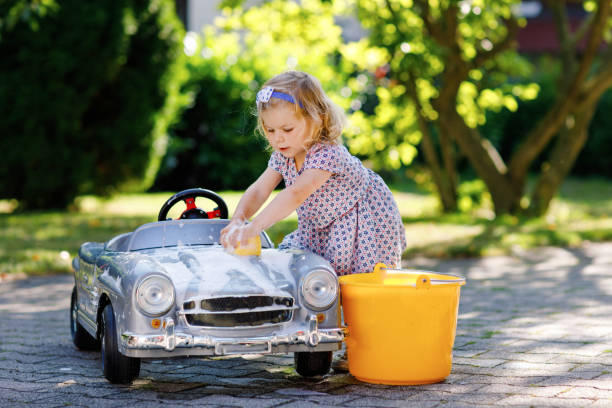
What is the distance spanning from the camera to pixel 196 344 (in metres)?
3.42

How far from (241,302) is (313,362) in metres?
0.50

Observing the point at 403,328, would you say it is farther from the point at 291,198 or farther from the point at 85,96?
the point at 85,96

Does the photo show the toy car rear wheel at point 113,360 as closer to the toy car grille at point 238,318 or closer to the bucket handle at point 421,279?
the toy car grille at point 238,318

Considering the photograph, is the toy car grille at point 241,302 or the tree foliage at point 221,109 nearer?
the toy car grille at point 241,302

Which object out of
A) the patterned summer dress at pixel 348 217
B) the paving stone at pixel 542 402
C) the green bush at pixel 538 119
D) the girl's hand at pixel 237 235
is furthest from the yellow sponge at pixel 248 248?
the green bush at pixel 538 119

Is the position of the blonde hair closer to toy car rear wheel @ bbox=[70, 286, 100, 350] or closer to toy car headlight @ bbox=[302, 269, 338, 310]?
toy car headlight @ bbox=[302, 269, 338, 310]

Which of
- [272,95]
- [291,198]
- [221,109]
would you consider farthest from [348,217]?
[221,109]

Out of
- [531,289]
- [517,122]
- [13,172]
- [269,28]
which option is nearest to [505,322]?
[531,289]

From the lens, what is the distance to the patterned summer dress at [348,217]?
13.2 ft

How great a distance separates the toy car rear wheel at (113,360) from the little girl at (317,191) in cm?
60

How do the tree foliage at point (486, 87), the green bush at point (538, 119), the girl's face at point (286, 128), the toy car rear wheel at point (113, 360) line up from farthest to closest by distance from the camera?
the green bush at point (538, 119), the tree foliage at point (486, 87), the girl's face at point (286, 128), the toy car rear wheel at point (113, 360)

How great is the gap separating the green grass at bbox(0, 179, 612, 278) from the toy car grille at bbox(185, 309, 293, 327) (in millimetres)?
4308


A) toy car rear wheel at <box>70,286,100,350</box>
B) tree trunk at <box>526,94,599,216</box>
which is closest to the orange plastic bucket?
toy car rear wheel at <box>70,286,100,350</box>

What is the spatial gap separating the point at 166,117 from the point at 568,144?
19.2 ft
